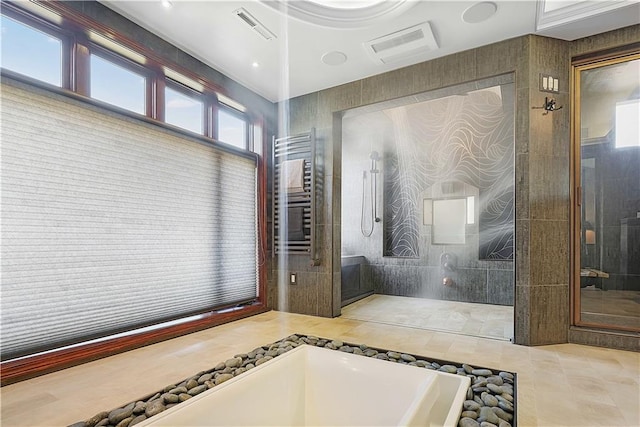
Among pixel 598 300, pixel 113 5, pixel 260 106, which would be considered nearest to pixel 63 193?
pixel 113 5

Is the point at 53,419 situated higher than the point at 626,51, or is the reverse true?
the point at 626,51

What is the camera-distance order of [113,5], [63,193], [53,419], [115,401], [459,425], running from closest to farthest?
[459,425] → [53,419] → [115,401] → [63,193] → [113,5]

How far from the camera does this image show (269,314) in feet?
11.3

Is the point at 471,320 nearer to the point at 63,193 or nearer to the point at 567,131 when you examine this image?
the point at 567,131

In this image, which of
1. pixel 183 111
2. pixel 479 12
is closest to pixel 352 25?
pixel 479 12

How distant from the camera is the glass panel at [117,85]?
192 cm

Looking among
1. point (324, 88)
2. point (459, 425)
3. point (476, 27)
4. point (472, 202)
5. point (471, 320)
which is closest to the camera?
point (459, 425)

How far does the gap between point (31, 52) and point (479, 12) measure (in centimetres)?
267

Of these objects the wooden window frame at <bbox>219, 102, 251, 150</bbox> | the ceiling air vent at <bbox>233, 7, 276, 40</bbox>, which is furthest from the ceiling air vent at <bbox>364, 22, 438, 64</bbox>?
the wooden window frame at <bbox>219, 102, 251, 150</bbox>

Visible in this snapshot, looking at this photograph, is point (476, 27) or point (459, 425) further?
point (476, 27)

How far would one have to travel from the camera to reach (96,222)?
198 cm

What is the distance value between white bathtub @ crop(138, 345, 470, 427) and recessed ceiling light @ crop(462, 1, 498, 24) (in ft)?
7.53

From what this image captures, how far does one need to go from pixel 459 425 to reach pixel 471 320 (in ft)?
6.88

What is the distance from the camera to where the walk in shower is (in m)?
3.73
